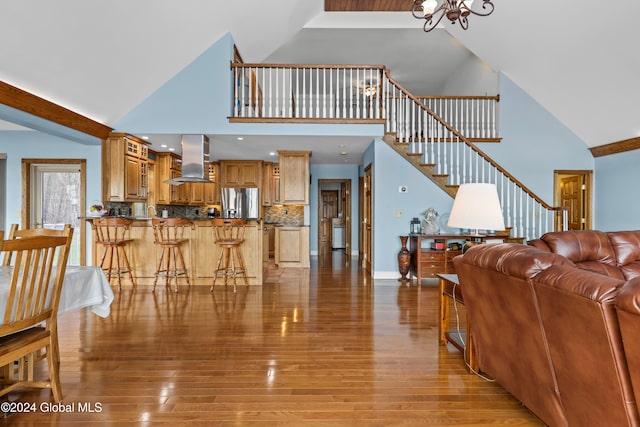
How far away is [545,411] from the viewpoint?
5.49 ft

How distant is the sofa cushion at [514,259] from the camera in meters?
1.58

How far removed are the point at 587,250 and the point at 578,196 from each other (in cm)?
535

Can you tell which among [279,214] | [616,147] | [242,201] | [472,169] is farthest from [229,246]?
[616,147]

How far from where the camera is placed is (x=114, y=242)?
16.4 ft

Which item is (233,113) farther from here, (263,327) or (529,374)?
(529,374)

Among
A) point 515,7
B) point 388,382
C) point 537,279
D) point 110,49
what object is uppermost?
point 515,7

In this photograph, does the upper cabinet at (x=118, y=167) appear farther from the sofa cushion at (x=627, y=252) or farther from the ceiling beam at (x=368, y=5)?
the sofa cushion at (x=627, y=252)

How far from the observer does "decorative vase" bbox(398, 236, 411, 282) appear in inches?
225

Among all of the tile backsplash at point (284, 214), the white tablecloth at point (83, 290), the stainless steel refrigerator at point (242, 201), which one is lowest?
the white tablecloth at point (83, 290)

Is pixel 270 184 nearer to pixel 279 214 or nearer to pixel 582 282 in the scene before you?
pixel 279 214

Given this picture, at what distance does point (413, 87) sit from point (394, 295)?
721 cm

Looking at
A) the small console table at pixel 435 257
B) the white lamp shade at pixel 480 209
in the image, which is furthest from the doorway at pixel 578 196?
the white lamp shade at pixel 480 209

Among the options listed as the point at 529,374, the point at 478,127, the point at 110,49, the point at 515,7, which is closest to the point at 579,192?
the point at 478,127

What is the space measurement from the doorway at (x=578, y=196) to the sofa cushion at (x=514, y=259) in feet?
18.9
